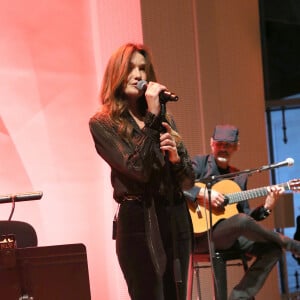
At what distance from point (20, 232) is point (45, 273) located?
124 cm

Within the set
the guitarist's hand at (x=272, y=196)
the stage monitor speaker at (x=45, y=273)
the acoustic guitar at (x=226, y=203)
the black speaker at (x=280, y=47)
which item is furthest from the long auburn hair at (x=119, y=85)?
the black speaker at (x=280, y=47)

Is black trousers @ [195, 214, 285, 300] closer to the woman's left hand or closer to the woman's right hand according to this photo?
the woman's left hand

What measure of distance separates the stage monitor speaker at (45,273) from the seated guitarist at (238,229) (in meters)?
2.11

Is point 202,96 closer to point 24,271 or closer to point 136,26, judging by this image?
point 136,26

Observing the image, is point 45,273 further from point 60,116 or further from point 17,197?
point 60,116

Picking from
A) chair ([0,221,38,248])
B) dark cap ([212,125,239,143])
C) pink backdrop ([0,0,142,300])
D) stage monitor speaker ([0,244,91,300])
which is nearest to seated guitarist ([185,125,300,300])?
dark cap ([212,125,239,143])

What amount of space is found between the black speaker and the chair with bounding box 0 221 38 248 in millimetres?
4357

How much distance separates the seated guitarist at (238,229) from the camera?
413 centimetres

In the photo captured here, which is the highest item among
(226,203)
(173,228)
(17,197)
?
(17,197)

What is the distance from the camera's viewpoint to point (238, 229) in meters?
4.12

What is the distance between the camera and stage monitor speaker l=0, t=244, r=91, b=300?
6.76 ft

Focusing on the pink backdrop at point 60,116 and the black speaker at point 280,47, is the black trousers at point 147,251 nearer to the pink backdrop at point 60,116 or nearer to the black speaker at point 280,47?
the pink backdrop at point 60,116

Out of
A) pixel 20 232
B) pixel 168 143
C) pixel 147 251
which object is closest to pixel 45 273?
pixel 147 251

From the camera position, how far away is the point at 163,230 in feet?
7.49
